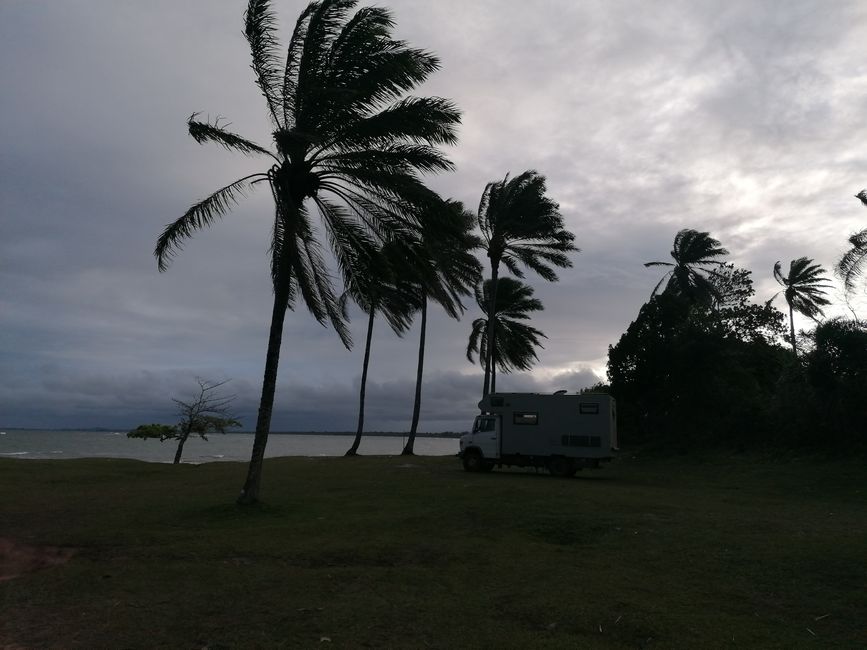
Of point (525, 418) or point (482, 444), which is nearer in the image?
point (525, 418)

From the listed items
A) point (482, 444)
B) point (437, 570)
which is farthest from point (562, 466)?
point (437, 570)

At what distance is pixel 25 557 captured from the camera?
11320 mm

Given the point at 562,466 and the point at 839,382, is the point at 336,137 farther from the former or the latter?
the point at 839,382

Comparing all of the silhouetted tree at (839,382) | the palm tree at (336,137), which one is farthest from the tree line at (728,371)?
the palm tree at (336,137)

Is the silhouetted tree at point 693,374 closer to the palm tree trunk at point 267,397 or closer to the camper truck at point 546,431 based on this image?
the camper truck at point 546,431

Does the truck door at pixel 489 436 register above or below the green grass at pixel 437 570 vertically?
above

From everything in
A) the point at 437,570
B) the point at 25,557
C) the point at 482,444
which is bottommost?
the point at 25,557

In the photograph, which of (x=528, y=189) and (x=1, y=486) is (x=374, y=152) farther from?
(x=528, y=189)

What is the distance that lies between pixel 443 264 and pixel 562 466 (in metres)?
12.0

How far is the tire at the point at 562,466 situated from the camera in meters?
26.8

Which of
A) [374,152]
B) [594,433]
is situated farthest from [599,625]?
[594,433]

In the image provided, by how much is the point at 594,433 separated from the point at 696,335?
1824 cm

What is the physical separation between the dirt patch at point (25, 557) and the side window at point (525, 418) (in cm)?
1829

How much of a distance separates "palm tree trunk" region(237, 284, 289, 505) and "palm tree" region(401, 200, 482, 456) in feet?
11.2
